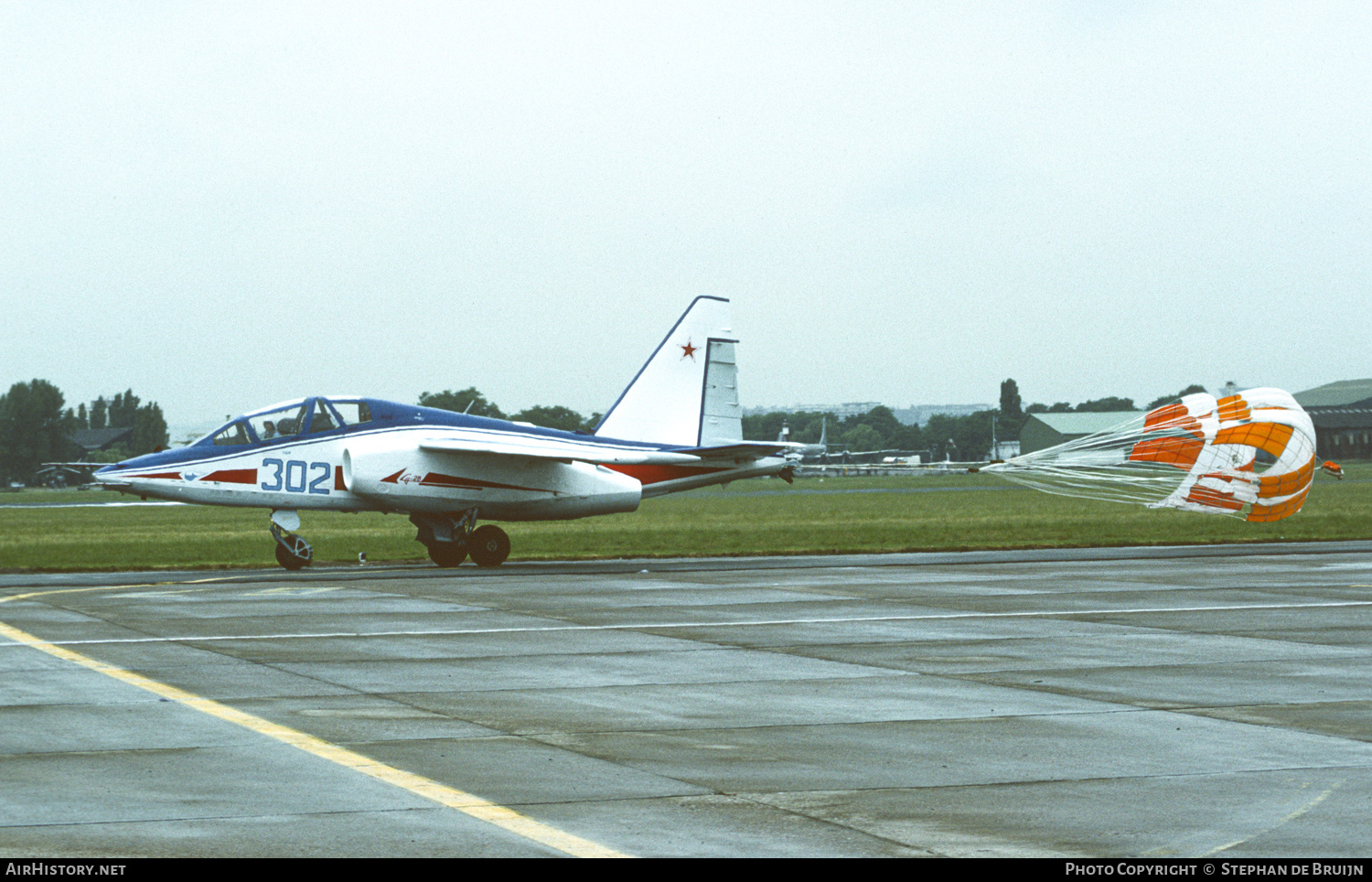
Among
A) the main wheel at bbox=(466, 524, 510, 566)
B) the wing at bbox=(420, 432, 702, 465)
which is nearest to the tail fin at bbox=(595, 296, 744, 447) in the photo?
the wing at bbox=(420, 432, 702, 465)

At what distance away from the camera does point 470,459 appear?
2800 centimetres

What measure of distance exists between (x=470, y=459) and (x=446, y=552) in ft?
6.63

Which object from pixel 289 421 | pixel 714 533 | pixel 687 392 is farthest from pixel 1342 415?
pixel 289 421

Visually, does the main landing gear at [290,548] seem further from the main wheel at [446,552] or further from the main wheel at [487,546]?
the main wheel at [487,546]

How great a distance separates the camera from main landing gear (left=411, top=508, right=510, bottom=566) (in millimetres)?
28531

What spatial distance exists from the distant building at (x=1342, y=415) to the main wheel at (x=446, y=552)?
9534 cm

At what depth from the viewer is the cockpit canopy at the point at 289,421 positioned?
88.9 feet

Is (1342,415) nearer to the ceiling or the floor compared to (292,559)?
nearer to the ceiling

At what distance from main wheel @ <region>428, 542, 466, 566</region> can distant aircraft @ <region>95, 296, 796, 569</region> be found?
0.03m

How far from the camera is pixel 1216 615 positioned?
58.6ft

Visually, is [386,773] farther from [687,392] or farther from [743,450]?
[687,392]

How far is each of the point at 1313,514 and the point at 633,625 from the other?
39044mm

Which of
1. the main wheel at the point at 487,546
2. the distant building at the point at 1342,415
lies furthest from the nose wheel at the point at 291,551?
the distant building at the point at 1342,415

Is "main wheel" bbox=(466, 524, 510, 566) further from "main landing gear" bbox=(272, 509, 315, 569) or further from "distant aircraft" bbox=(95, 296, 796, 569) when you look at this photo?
"main landing gear" bbox=(272, 509, 315, 569)
